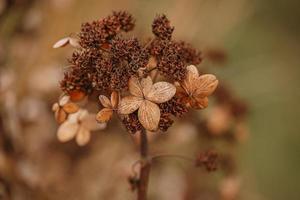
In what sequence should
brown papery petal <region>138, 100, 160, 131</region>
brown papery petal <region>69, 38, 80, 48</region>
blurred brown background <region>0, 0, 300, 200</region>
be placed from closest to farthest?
brown papery petal <region>138, 100, 160, 131</region> < brown papery petal <region>69, 38, 80, 48</region> < blurred brown background <region>0, 0, 300, 200</region>

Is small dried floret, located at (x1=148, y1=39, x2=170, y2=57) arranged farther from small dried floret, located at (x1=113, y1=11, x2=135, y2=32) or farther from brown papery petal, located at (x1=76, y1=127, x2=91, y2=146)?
brown papery petal, located at (x1=76, y1=127, x2=91, y2=146)

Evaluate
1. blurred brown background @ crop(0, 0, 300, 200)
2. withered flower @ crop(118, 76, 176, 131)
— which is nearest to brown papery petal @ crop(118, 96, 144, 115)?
withered flower @ crop(118, 76, 176, 131)

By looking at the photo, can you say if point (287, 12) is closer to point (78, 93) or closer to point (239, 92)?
point (239, 92)

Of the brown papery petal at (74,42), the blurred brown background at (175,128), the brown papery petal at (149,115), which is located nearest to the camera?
the brown papery petal at (149,115)

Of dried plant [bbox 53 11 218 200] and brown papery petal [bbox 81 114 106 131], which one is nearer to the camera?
dried plant [bbox 53 11 218 200]

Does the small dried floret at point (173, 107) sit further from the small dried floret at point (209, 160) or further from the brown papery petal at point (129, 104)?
the small dried floret at point (209, 160)

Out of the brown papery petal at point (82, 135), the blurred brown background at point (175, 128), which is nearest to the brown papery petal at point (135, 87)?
the brown papery petal at point (82, 135)

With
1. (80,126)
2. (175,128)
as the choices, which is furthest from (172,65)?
(175,128)

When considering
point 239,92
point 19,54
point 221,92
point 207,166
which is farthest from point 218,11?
point 207,166
